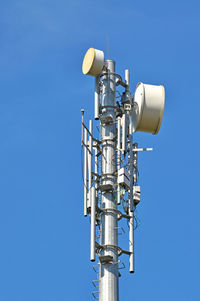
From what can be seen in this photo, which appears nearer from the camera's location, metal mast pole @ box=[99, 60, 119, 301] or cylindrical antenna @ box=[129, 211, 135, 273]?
metal mast pole @ box=[99, 60, 119, 301]

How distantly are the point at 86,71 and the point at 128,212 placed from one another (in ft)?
31.8

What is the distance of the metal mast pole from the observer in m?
49.2

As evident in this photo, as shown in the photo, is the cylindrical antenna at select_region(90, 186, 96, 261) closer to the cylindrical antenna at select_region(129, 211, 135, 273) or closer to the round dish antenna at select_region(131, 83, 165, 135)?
the cylindrical antenna at select_region(129, 211, 135, 273)

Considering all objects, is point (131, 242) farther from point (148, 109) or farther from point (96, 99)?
point (96, 99)

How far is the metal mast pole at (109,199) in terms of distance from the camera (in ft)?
161

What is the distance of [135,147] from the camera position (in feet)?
178

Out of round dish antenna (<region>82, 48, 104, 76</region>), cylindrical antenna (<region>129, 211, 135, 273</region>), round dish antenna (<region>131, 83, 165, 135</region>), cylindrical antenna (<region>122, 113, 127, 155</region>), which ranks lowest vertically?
cylindrical antenna (<region>129, 211, 135, 273</region>)

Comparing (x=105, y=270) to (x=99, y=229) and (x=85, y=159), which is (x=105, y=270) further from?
(x=85, y=159)

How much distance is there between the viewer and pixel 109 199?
170 ft

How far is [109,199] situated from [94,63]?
29.5 ft

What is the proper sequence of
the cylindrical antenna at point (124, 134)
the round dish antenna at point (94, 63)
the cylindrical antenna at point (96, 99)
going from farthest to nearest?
the round dish antenna at point (94, 63) → the cylindrical antenna at point (96, 99) → the cylindrical antenna at point (124, 134)

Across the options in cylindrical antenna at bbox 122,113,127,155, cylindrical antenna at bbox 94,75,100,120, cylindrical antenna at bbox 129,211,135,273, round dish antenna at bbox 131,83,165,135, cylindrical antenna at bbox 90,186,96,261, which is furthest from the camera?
round dish antenna at bbox 131,83,165,135

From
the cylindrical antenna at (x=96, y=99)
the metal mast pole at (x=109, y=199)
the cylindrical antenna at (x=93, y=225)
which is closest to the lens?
the cylindrical antenna at (x=93, y=225)

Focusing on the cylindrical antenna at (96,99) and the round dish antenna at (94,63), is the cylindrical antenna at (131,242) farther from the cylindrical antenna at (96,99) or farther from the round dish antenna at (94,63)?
the round dish antenna at (94,63)
